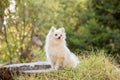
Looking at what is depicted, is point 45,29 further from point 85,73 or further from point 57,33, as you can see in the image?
point 85,73

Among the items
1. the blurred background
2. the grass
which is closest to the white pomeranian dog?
the grass

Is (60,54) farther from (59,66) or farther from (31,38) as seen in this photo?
(31,38)

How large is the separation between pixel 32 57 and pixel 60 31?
20.1 ft

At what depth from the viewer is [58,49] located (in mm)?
6758

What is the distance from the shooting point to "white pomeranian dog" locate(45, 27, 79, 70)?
6660 millimetres

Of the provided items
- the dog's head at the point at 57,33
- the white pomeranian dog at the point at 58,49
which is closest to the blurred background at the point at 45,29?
the white pomeranian dog at the point at 58,49

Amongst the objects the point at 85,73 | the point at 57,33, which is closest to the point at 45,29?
the point at 57,33

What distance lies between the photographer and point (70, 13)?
1498 cm

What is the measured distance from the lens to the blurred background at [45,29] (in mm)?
11125

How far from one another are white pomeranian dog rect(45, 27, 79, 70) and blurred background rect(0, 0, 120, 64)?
3.55 metres

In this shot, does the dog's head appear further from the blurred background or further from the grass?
the blurred background

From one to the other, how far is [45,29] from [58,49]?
6535 mm

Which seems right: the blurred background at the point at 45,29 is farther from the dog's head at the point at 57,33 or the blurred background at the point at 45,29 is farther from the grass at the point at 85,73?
the dog's head at the point at 57,33

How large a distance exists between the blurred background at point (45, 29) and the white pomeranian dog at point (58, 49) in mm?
3548
